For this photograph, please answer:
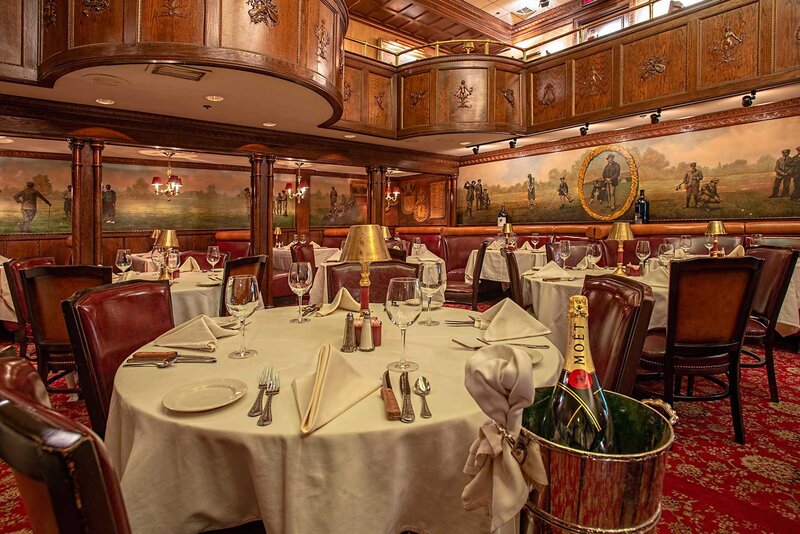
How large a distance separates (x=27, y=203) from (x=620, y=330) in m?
12.3

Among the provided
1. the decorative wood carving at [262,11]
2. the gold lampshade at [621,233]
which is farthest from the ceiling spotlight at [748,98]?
the decorative wood carving at [262,11]

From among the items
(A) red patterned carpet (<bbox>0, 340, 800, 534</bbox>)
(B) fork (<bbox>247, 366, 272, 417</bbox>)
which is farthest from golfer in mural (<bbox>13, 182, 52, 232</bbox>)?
(B) fork (<bbox>247, 366, 272, 417</bbox>)

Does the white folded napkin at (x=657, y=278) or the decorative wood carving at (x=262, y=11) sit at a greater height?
the decorative wood carving at (x=262, y=11)

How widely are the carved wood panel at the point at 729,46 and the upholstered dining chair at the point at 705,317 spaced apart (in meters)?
4.67

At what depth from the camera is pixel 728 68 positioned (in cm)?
568

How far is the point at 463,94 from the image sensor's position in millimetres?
7609

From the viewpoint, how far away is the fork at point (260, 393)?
0.98m

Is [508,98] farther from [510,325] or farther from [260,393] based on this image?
[260,393]

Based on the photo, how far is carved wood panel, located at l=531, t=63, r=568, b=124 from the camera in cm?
743

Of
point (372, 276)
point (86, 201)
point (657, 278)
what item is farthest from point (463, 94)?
point (86, 201)

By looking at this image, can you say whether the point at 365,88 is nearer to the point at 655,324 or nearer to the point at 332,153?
the point at 332,153

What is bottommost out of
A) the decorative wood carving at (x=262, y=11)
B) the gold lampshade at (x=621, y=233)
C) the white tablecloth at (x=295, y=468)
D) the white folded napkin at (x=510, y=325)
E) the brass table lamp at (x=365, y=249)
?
the white tablecloth at (x=295, y=468)

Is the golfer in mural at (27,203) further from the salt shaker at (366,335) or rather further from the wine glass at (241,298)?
the salt shaker at (366,335)

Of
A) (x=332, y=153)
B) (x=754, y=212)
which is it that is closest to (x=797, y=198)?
(x=754, y=212)
